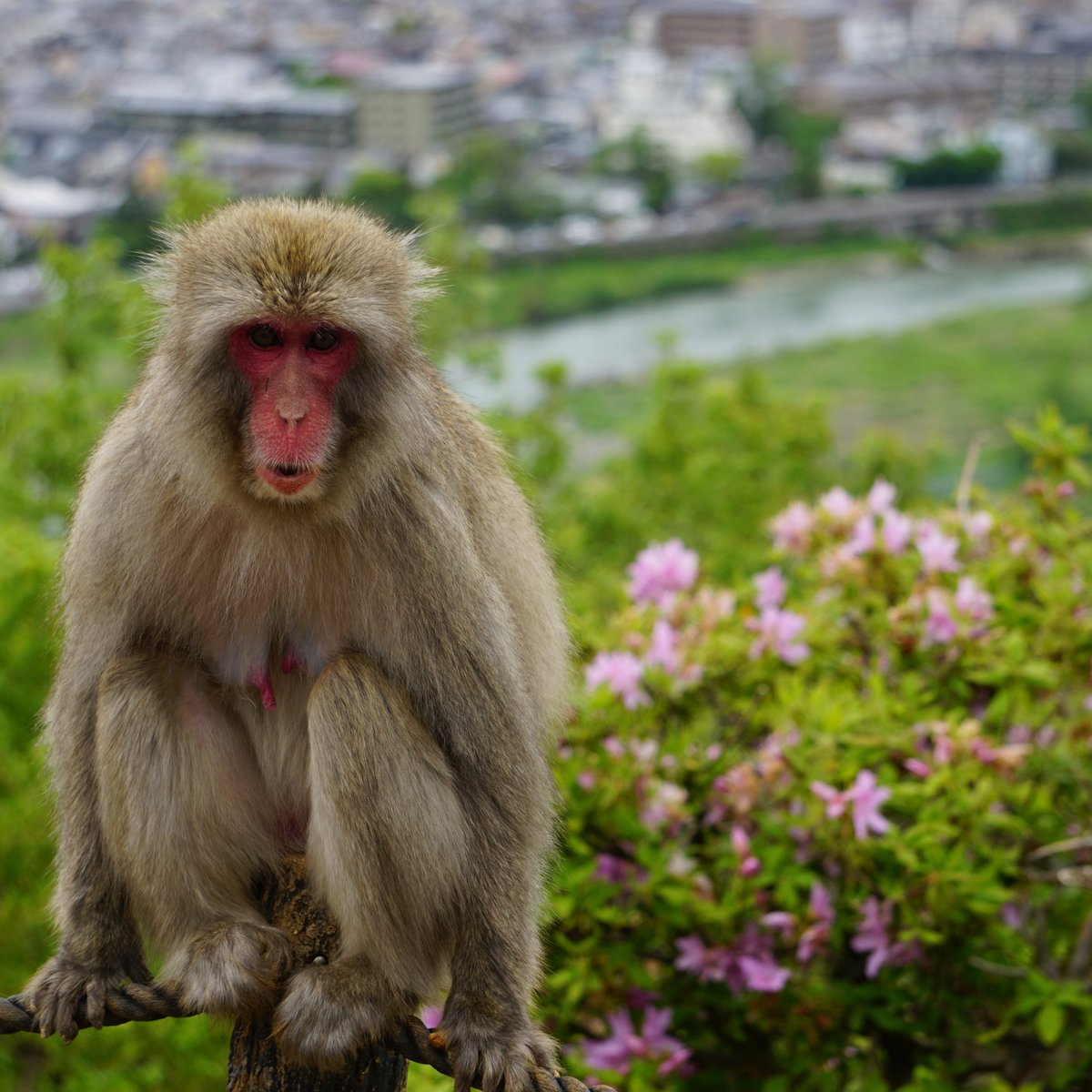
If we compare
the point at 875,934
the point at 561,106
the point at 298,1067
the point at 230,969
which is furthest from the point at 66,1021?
the point at 561,106

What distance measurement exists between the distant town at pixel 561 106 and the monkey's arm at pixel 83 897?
14.9 m

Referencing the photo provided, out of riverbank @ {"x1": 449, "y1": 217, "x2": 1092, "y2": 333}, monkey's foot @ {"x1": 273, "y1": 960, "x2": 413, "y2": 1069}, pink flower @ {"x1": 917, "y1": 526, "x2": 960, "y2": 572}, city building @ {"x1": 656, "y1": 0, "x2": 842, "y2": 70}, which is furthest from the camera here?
city building @ {"x1": 656, "y1": 0, "x2": 842, "y2": 70}

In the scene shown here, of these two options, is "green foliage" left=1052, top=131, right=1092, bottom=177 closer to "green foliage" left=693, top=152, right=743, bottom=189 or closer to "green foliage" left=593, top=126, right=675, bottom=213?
"green foliage" left=693, top=152, right=743, bottom=189

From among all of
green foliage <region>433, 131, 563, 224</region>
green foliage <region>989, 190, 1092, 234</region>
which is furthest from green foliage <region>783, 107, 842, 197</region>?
green foliage <region>433, 131, 563, 224</region>

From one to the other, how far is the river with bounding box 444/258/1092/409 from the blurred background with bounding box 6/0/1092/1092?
5.7 inches

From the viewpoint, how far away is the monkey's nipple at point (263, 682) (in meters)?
2.78

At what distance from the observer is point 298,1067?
2.46 m

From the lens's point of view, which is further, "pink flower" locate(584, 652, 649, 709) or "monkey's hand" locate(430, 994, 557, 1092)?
"pink flower" locate(584, 652, 649, 709)

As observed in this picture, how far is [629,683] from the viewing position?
3.49 meters

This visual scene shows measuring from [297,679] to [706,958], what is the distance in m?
1.17

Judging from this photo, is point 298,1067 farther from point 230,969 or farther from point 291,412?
point 291,412

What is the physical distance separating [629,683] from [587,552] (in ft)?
17.6

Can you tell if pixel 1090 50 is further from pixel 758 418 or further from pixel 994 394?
pixel 758 418

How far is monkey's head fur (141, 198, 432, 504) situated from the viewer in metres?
2.46
